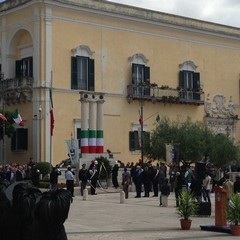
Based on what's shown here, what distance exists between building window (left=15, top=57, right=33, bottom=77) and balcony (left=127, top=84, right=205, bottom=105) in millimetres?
6825

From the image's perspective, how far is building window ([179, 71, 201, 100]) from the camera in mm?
43906

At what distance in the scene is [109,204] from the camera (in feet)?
76.6

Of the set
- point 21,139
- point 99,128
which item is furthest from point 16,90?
point 99,128

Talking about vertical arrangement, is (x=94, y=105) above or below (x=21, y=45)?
below

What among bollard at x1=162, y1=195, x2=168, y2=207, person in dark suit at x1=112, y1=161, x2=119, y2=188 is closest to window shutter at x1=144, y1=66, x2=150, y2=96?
person in dark suit at x1=112, y1=161, x2=119, y2=188

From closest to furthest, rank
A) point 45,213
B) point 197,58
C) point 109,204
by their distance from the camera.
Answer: point 45,213 → point 109,204 → point 197,58

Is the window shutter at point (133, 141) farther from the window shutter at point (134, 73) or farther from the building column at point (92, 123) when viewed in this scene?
the building column at point (92, 123)

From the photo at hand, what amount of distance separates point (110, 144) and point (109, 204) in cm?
1632

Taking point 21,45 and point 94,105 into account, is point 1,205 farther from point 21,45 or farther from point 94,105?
point 21,45

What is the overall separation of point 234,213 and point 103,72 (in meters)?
26.5

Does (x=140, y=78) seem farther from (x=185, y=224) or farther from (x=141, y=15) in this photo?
(x=185, y=224)

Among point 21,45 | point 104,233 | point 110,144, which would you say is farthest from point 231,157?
point 104,233

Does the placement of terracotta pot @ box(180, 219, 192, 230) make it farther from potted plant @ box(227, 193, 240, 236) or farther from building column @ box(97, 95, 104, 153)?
building column @ box(97, 95, 104, 153)

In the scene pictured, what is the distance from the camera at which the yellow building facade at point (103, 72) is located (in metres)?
37.0
